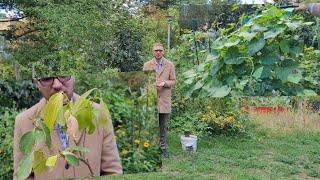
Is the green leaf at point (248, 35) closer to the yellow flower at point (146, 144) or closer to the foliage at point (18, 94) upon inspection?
the yellow flower at point (146, 144)

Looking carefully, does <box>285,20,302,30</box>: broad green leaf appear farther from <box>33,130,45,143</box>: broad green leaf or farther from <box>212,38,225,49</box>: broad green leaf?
<box>33,130,45,143</box>: broad green leaf

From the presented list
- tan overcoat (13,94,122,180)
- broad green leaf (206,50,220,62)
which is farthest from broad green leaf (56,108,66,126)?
broad green leaf (206,50,220,62)

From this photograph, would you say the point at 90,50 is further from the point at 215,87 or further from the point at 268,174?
the point at 268,174

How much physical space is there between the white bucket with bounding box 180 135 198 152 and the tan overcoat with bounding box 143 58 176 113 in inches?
32.8

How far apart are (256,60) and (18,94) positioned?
1.19m

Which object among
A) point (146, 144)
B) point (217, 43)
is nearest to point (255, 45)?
point (217, 43)

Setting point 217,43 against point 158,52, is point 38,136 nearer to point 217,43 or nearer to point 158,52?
point 158,52

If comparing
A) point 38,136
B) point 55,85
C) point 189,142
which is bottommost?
point 189,142

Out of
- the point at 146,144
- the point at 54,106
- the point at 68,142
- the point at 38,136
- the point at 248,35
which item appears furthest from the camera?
the point at 248,35

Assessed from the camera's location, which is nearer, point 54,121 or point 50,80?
point 54,121

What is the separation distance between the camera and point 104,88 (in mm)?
1627

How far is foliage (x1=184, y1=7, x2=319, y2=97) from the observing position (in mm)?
2115

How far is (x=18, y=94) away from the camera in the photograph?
5.17 ft

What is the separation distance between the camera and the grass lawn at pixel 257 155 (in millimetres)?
2914
